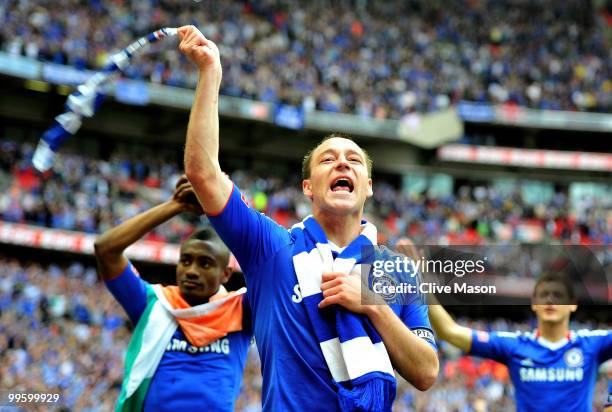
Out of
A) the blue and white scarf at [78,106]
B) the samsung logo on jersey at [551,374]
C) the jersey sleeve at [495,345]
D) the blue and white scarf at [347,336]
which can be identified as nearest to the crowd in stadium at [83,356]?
the jersey sleeve at [495,345]

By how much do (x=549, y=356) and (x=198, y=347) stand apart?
2491 millimetres

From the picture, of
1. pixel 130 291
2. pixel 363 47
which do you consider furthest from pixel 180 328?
pixel 363 47

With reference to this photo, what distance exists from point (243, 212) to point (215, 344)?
1595 mm

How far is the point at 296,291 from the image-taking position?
2949mm

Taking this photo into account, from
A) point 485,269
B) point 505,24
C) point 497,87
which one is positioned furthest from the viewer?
point 505,24

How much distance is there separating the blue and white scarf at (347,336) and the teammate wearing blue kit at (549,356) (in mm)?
2313

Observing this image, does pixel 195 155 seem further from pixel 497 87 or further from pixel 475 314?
pixel 497 87

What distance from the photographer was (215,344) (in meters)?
4.32

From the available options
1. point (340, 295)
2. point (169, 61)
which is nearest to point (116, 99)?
point (169, 61)

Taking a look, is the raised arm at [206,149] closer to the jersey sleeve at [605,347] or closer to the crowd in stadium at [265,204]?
the jersey sleeve at [605,347]

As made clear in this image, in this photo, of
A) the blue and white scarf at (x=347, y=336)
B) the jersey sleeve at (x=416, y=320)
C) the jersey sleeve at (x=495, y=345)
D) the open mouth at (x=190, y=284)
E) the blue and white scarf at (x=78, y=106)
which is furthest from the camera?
the jersey sleeve at (x=495, y=345)

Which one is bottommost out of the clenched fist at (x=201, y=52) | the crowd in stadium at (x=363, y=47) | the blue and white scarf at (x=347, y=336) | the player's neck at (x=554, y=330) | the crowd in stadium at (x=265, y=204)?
the blue and white scarf at (x=347, y=336)

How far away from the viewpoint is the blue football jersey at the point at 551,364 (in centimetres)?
535

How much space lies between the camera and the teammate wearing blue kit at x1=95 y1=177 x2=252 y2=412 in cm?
419
